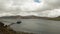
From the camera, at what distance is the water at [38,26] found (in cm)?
99

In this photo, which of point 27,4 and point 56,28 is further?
point 27,4

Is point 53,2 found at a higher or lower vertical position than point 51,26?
higher

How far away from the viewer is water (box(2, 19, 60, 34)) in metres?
0.99

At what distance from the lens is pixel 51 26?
1.08m

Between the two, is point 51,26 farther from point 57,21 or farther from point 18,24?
point 18,24

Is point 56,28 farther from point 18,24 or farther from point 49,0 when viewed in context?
point 49,0

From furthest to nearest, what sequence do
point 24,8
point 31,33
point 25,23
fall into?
point 24,8, point 25,23, point 31,33

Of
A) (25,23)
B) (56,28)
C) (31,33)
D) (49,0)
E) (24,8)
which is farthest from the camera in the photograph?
(49,0)

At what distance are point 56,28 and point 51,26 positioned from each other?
0.18ft

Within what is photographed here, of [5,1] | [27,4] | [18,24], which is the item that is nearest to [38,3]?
[27,4]

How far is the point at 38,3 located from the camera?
1.66 m

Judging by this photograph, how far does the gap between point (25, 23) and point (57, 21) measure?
0.86 ft

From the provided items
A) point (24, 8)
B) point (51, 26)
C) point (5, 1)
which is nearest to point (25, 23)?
point (51, 26)

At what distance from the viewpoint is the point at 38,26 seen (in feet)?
3.59
